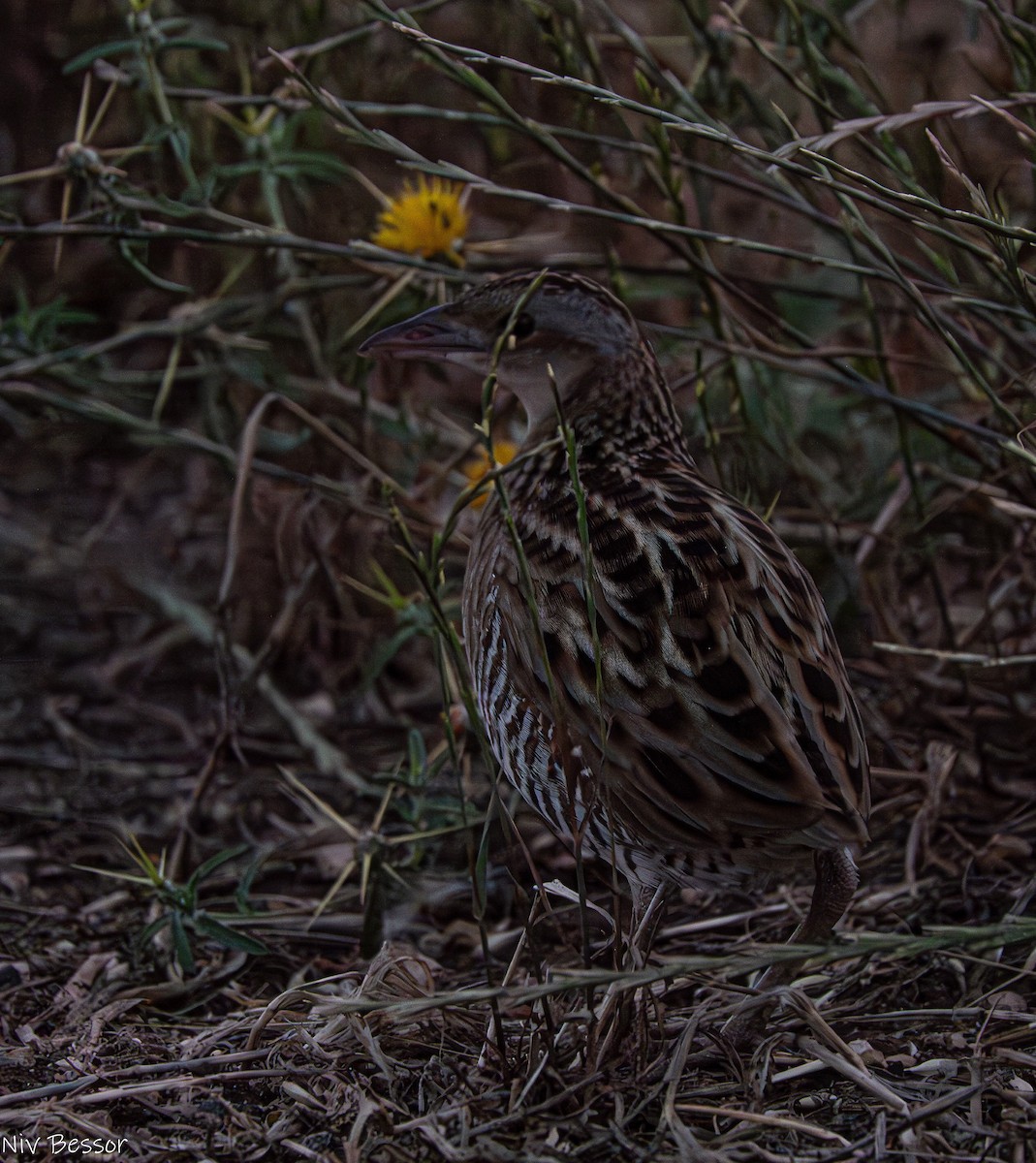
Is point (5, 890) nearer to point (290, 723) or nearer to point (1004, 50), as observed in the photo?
point (290, 723)

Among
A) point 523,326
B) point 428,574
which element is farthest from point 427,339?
point 428,574

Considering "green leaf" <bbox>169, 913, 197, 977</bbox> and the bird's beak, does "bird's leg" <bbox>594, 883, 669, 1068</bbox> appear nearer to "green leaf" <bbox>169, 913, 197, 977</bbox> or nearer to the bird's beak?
"green leaf" <bbox>169, 913, 197, 977</bbox>

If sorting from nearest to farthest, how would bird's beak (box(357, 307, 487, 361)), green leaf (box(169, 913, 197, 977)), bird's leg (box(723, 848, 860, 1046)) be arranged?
bird's leg (box(723, 848, 860, 1046))
green leaf (box(169, 913, 197, 977))
bird's beak (box(357, 307, 487, 361))

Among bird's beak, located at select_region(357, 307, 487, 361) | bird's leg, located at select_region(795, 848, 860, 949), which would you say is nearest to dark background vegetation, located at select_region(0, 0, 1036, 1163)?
bird's leg, located at select_region(795, 848, 860, 949)

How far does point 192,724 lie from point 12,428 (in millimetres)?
1481

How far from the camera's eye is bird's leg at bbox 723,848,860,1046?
2.34m

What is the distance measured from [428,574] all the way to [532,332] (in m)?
1.00

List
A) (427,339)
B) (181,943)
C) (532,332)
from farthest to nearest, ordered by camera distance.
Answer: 1. (427,339)
2. (532,332)
3. (181,943)

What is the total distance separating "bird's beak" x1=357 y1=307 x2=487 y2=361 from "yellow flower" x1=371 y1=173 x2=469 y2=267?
49 cm

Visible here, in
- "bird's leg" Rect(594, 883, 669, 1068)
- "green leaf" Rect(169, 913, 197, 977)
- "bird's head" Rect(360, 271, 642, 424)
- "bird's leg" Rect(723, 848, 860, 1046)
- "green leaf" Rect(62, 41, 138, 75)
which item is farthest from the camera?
"green leaf" Rect(62, 41, 138, 75)

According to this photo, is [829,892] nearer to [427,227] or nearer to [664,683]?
[664,683]

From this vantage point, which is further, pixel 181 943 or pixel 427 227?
pixel 427 227

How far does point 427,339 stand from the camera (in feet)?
9.80

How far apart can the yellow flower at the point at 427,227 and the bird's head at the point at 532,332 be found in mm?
498
